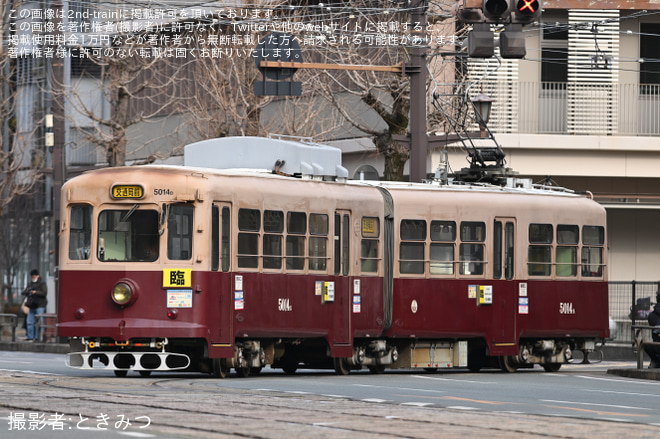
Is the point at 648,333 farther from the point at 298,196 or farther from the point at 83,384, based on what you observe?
the point at 83,384

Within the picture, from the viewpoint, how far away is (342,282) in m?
21.9

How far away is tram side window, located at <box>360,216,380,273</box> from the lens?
72.9ft

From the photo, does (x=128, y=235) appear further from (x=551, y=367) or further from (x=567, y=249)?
(x=551, y=367)

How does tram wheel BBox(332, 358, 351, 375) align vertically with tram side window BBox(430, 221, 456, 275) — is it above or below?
below

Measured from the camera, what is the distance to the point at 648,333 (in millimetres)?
30359

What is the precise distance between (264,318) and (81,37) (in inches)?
770

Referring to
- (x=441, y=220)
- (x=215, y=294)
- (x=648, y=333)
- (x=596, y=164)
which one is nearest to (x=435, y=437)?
(x=215, y=294)

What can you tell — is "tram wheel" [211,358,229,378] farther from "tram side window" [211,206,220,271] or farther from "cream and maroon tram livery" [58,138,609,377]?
"tram side window" [211,206,220,271]

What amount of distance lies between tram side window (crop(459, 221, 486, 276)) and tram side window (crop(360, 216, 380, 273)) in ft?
5.55

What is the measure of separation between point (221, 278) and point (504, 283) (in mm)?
5710

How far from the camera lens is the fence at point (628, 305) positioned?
30.8 meters

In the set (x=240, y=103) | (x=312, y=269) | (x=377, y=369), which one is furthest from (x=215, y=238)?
(x=240, y=103)

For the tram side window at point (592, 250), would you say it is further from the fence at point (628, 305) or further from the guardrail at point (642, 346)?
the fence at point (628, 305)

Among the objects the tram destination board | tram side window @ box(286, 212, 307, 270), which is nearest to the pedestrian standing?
tram side window @ box(286, 212, 307, 270)
